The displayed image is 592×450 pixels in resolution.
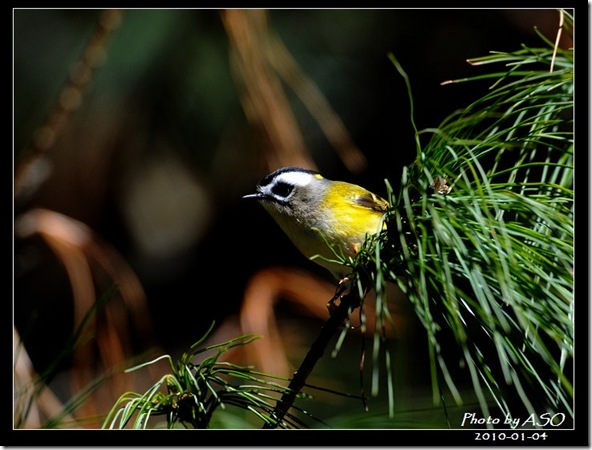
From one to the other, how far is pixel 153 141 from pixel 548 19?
3.18 feet

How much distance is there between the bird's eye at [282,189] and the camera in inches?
56.1

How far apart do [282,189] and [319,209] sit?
10 centimetres

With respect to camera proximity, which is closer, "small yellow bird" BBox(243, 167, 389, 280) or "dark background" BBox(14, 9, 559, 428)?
"small yellow bird" BBox(243, 167, 389, 280)

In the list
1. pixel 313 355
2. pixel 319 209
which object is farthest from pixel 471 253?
pixel 319 209

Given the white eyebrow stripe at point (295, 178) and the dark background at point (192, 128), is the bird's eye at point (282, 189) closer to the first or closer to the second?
the white eyebrow stripe at point (295, 178)

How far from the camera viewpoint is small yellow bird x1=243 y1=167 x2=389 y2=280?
4.20 feet

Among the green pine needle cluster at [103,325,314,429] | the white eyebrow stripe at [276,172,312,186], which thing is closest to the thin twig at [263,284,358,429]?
the green pine needle cluster at [103,325,314,429]

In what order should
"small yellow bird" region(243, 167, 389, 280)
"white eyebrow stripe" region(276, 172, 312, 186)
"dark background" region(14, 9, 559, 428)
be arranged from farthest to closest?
"dark background" region(14, 9, 559, 428) < "white eyebrow stripe" region(276, 172, 312, 186) < "small yellow bird" region(243, 167, 389, 280)

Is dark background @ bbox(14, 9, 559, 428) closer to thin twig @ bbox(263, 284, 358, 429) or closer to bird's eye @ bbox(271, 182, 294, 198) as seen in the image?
bird's eye @ bbox(271, 182, 294, 198)

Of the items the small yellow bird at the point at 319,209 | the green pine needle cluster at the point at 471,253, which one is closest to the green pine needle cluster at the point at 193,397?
the green pine needle cluster at the point at 471,253

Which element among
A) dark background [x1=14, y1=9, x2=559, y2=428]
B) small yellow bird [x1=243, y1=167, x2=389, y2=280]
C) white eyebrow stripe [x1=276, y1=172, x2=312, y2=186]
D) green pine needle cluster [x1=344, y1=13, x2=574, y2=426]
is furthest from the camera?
dark background [x1=14, y1=9, x2=559, y2=428]

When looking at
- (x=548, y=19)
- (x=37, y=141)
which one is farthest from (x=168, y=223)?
(x=548, y=19)
